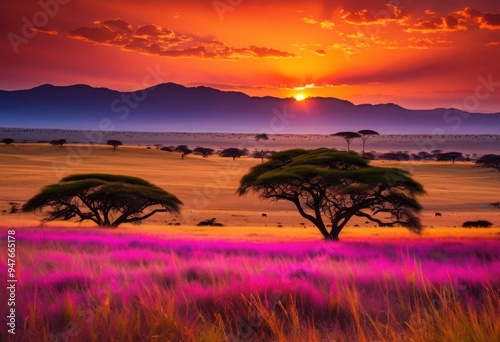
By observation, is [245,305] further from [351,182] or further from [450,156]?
[450,156]

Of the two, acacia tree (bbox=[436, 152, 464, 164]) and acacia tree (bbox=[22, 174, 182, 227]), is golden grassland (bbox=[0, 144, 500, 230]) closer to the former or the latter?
acacia tree (bbox=[22, 174, 182, 227])

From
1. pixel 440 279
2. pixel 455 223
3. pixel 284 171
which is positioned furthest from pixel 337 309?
pixel 455 223

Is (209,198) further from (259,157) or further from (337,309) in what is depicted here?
Result: (259,157)

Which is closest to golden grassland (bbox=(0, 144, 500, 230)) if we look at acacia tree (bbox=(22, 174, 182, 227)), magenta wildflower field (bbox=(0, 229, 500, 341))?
acacia tree (bbox=(22, 174, 182, 227))

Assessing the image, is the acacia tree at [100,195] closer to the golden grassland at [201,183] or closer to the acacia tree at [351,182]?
the golden grassland at [201,183]

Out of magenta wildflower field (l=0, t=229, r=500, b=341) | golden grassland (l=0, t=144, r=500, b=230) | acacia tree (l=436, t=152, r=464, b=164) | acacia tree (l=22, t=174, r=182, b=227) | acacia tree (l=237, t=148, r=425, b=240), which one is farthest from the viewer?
acacia tree (l=436, t=152, r=464, b=164)

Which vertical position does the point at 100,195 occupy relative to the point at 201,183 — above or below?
above

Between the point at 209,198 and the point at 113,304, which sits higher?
the point at 113,304

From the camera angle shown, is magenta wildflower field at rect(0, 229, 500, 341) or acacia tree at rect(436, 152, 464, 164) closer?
magenta wildflower field at rect(0, 229, 500, 341)

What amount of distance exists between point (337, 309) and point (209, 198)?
204ft

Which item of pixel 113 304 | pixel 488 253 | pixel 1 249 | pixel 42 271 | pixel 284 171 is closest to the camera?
pixel 113 304

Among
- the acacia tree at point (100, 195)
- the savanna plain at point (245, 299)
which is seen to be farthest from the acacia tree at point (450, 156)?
the savanna plain at point (245, 299)

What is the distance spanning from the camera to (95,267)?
6988 mm

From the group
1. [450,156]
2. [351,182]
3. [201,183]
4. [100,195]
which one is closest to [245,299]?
[351,182]
